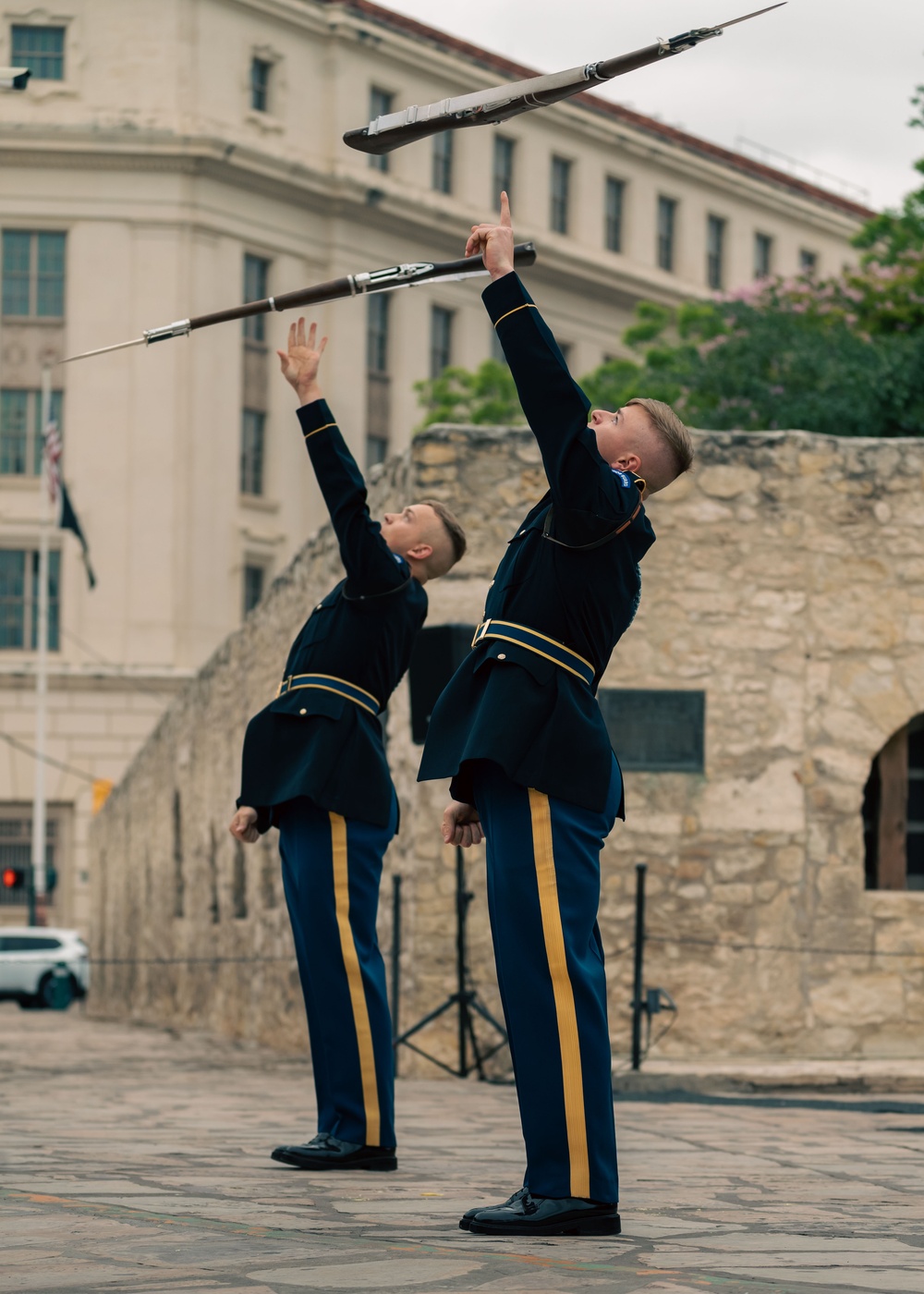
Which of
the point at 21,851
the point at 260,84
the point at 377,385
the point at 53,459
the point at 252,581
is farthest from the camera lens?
the point at 377,385

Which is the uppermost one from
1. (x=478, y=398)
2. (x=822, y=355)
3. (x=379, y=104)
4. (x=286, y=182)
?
(x=379, y=104)

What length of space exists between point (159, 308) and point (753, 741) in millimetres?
Result: 26584

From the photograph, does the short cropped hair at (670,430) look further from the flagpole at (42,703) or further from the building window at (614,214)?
the building window at (614,214)

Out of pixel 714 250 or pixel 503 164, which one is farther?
pixel 714 250

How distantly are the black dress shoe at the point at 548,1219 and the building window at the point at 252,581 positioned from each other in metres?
32.1

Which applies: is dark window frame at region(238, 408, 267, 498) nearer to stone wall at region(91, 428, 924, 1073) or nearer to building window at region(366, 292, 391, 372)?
building window at region(366, 292, 391, 372)

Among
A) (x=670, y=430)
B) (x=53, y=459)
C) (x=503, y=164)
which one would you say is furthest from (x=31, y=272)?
(x=670, y=430)

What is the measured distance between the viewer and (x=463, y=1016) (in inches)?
339

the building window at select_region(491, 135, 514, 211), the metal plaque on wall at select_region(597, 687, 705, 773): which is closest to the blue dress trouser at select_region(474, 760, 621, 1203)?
the metal plaque on wall at select_region(597, 687, 705, 773)

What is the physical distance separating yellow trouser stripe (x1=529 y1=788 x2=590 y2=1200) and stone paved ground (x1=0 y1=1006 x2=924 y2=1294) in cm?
17

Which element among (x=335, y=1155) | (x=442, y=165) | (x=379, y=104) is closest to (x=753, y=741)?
(x=335, y=1155)

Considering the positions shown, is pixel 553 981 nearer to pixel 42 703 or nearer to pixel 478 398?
pixel 478 398

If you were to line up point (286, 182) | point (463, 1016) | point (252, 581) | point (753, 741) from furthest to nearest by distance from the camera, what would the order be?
point (252, 581)
point (286, 182)
point (753, 741)
point (463, 1016)

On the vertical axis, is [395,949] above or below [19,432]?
below
